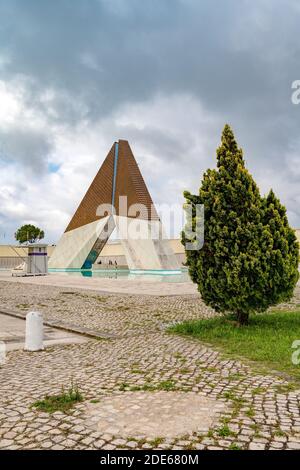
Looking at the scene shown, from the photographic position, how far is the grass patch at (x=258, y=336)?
18.4 feet

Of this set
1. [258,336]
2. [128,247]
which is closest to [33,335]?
[258,336]

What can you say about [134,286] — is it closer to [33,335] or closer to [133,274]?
[33,335]

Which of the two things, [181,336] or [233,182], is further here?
[233,182]

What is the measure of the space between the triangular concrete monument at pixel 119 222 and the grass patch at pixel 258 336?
22.6 m

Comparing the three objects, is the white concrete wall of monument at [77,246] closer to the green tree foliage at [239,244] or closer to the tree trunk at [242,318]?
the green tree foliage at [239,244]

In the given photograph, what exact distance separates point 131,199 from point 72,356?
28.8 meters

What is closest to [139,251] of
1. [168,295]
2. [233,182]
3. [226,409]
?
[168,295]

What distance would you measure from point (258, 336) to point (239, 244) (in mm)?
1785

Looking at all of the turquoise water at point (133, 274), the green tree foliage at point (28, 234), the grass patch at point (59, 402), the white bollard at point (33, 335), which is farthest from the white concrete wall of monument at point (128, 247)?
the green tree foliage at point (28, 234)

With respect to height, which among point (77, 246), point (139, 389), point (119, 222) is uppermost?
point (119, 222)

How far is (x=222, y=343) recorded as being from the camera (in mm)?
6797

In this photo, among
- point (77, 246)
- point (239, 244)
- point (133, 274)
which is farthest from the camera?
point (77, 246)

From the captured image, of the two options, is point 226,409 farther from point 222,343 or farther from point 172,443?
point 222,343

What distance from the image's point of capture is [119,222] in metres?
35.0
